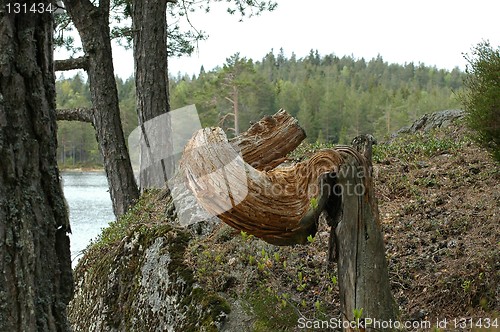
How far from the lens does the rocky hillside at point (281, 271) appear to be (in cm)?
432

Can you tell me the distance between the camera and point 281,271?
4746 mm

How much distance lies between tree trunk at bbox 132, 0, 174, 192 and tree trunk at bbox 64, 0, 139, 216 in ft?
1.25

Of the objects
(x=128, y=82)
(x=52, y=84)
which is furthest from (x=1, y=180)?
(x=128, y=82)

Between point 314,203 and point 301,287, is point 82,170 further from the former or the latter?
point 314,203

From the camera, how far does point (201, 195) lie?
13.5 feet

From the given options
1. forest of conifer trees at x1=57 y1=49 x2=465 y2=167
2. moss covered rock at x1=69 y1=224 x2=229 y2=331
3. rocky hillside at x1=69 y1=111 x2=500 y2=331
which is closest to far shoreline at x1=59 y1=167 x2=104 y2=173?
forest of conifer trees at x1=57 y1=49 x2=465 y2=167

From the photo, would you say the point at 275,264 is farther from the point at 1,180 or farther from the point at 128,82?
the point at 128,82

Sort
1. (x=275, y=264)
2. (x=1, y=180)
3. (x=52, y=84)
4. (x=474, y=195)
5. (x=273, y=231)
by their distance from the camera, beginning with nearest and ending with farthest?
(x=1, y=180) → (x=52, y=84) → (x=273, y=231) → (x=275, y=264) → (x=474, y=195)

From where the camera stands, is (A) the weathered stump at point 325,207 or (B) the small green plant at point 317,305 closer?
(A) the weathered stump at point 325,207

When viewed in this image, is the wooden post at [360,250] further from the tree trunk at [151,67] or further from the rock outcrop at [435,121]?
the rock outcrop at [435,121]

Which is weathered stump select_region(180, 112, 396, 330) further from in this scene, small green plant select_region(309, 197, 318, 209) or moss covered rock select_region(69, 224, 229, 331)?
moss covered rock select_region(69, 224, 229, 331)

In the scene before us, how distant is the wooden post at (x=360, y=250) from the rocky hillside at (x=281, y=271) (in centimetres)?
29

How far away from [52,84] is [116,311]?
3.24 metres

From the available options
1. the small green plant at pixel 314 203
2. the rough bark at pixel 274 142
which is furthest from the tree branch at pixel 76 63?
the small green plant at pixel 314 203
